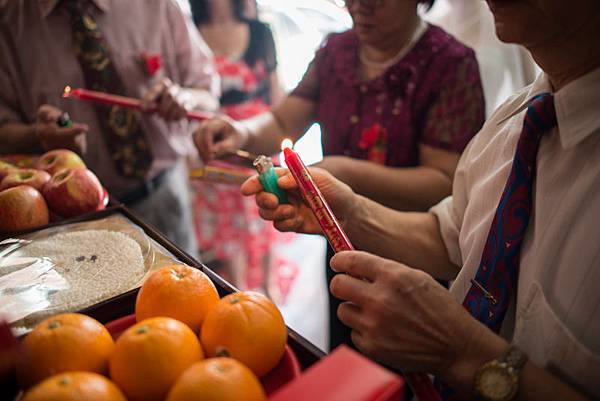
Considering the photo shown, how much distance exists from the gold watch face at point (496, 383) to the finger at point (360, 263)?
234mm

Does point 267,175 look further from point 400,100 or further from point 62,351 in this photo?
point 400,100

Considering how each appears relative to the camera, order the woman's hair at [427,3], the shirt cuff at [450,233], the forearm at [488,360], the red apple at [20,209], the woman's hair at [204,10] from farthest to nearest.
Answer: the woman's hair at [204,10], the woman's hair at [427,3], the shirt cuff at [450,233], the red apple at [20,209], the forearm at [488,360]

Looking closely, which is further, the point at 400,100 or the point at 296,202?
the point at 400,100

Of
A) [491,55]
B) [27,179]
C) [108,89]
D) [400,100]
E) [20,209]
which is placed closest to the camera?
[20,209]

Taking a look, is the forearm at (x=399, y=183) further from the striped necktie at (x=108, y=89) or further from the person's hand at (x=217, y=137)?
the striped necktie at (x=108, y=89)

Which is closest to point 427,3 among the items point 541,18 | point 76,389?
point 541,18

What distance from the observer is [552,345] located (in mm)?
740

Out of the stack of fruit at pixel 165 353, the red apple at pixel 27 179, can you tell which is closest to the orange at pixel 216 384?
the stack of fruit at pixel 165 353

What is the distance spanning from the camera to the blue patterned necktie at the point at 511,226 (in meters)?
0.82

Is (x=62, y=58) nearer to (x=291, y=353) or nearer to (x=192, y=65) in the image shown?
(x=192, y=65)

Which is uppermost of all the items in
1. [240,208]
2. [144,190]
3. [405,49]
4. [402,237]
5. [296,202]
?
[405,49]

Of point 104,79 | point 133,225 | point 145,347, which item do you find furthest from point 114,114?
point 145,347

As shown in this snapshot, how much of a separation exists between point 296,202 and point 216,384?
2.16ft

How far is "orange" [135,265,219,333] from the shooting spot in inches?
25.9
